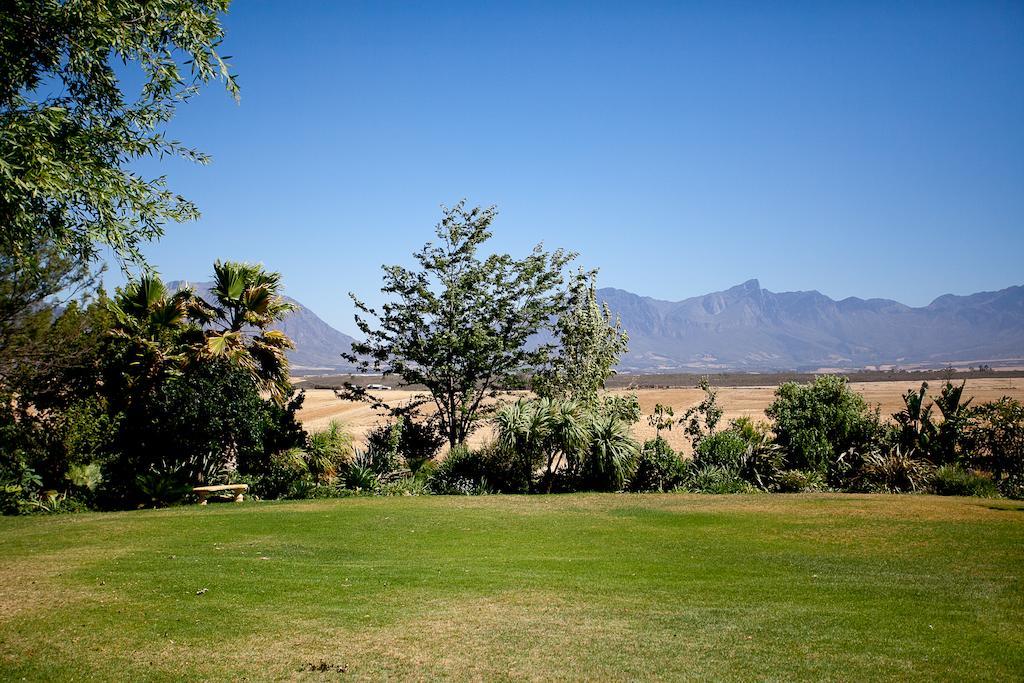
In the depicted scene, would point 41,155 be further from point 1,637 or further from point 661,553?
point 661,553

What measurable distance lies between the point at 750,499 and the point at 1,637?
14244 millimetres

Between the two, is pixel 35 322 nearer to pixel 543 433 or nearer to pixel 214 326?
pixel 214 326

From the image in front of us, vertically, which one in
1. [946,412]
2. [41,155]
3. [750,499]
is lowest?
[750,499]

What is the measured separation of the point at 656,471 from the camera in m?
20.3

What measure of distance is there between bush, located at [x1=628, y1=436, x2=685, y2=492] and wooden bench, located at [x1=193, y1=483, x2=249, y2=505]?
31.4 ft

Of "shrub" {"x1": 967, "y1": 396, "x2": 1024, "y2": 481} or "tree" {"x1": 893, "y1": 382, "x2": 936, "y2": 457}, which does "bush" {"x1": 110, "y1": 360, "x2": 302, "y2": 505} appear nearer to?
"tree" {"x1": 893, "y1": 382, "x2": 936, "y2": 457}

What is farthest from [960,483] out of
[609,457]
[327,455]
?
[327,455]

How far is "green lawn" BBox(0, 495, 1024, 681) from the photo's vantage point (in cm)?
730

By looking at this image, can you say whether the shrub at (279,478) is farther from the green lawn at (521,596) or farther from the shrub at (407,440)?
the green lawn at (521,596)

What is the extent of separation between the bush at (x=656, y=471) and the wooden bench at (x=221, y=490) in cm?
957

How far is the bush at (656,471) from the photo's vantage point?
→ 20.3m

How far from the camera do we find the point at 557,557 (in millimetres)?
11719

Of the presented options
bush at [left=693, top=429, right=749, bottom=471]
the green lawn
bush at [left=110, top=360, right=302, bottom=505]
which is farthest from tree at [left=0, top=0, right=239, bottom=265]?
bush at [left=693, top=429, right=749, bottom=471]

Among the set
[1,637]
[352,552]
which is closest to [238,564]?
[352,552]
